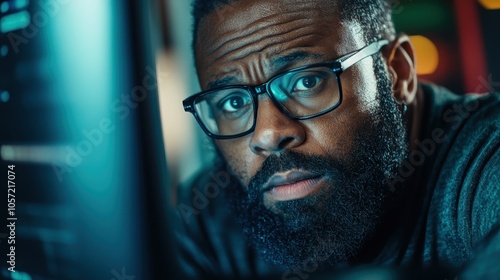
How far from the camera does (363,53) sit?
81cm

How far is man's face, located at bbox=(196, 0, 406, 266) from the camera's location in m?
0.81

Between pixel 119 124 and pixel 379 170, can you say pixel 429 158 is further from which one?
pixel 119 124

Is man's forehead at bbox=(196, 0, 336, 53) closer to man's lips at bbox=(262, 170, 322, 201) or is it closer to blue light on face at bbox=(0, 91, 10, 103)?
man's lips at bbox=(262, 170, 322, 201)

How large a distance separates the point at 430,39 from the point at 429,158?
0.18 meters

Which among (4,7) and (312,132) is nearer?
(312,132)

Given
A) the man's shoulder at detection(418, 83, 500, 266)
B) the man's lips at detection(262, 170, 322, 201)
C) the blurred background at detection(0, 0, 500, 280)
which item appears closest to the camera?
the man's shoulder at detection(418, 83, 500, 266)

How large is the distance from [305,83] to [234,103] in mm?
124

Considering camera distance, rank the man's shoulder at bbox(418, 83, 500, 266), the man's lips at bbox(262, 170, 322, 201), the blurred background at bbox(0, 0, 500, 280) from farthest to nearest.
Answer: the blurred background at bbox(0, 0, 500, 280)
the man's lips at bbox(262, 170, 322, 201)
the man's shoulder at bbox(418, 83, 500, 266)

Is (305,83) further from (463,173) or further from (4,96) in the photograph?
(4,96)

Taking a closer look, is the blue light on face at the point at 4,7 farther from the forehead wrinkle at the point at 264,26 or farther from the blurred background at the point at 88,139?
the forehead wrinkle at the point at 264,26

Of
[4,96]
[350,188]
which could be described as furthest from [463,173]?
[4,96]

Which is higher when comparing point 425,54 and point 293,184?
point 425,54

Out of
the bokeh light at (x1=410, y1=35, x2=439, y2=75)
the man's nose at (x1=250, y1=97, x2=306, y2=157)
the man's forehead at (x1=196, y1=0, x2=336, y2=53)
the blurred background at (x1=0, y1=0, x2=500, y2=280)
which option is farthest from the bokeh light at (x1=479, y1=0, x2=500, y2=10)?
the blurred background at (x1=0, y1=0, x2=500, y2=280)

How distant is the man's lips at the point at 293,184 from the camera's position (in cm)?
82
